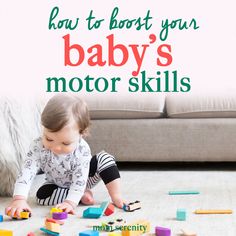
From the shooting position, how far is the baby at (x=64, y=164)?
4.73 feet

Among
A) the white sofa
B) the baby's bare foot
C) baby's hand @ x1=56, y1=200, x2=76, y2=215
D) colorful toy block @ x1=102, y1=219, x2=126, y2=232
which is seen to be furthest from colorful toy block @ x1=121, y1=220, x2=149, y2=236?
the white sofa

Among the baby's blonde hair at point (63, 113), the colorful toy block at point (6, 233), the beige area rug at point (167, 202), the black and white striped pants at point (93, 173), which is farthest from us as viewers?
the black and white striped pants at point (93, 173)

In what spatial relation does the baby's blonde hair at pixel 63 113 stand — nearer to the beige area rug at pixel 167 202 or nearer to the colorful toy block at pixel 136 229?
the beige area rug at pixel 167 202

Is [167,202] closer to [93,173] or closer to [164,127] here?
[93,173]

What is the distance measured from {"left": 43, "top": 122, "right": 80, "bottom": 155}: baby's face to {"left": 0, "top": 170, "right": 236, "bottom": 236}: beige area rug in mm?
175

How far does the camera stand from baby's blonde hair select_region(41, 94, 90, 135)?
1.42 m

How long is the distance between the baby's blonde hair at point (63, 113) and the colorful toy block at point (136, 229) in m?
0.35

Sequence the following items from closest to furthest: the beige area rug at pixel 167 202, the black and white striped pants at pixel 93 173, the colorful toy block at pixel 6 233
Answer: the colorful toy block at pixel 6 233
the beige area rug at pixel 167 202
the black and white striped pants at pixel 93 173

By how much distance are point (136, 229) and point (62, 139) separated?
35 centimetres

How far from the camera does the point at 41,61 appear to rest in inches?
116

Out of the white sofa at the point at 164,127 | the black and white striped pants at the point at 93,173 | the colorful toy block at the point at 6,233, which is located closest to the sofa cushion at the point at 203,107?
the white sofa at the point at 164,127

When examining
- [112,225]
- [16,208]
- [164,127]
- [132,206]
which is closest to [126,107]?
[164,127]

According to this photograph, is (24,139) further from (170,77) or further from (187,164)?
(170,77)

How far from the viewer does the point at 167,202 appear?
1.60m
